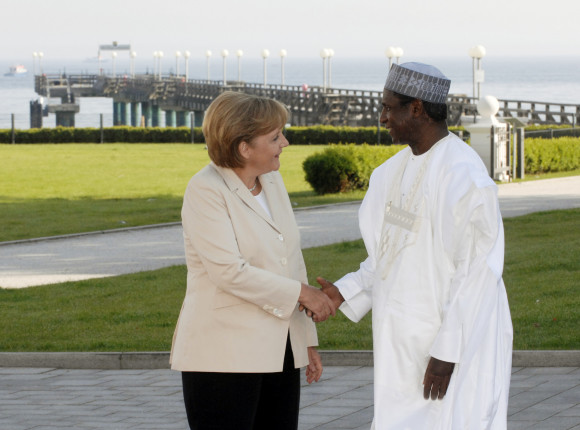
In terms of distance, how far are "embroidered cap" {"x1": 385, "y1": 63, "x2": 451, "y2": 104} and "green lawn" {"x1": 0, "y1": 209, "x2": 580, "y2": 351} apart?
11.9ft

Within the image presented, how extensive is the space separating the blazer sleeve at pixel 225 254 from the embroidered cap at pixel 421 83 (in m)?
0.71

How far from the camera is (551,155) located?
23.3m

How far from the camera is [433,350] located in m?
3.27

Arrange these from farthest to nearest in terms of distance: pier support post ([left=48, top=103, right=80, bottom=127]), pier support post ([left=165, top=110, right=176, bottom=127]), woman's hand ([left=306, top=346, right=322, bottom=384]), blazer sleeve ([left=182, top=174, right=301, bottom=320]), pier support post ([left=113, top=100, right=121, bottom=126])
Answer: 1. pier support post ([left=113, top=100, right=121, bottom=126])
2. pier support post ([left=48, top=103, right=80, bottom=127])
3. pier support post ([left=165, top=110, right=176, bottom=127])
4. woman's hand ([left=306, top=346, right=322, bottom=384])
5. blazer sleeve ([left=182, top=174, right=301, bottom=320])

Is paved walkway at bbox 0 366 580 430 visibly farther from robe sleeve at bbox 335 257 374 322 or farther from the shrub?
the shrub

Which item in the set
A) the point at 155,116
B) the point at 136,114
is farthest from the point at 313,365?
the point at 136,114

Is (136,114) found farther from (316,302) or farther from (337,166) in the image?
(316,302)

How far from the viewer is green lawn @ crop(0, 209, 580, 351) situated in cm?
727

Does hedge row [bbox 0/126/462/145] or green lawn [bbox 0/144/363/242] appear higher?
hedge row [bbox 0/126/462/145]

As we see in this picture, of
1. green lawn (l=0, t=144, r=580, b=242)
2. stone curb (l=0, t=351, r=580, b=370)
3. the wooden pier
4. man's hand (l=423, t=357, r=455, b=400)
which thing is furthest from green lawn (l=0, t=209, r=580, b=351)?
the wooden pier

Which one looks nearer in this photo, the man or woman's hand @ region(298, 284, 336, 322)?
the man

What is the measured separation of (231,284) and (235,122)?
564 mm

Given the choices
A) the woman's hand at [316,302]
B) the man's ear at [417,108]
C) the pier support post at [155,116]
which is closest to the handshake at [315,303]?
the woman's hand at [316,302]

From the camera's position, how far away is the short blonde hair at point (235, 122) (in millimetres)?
3434
